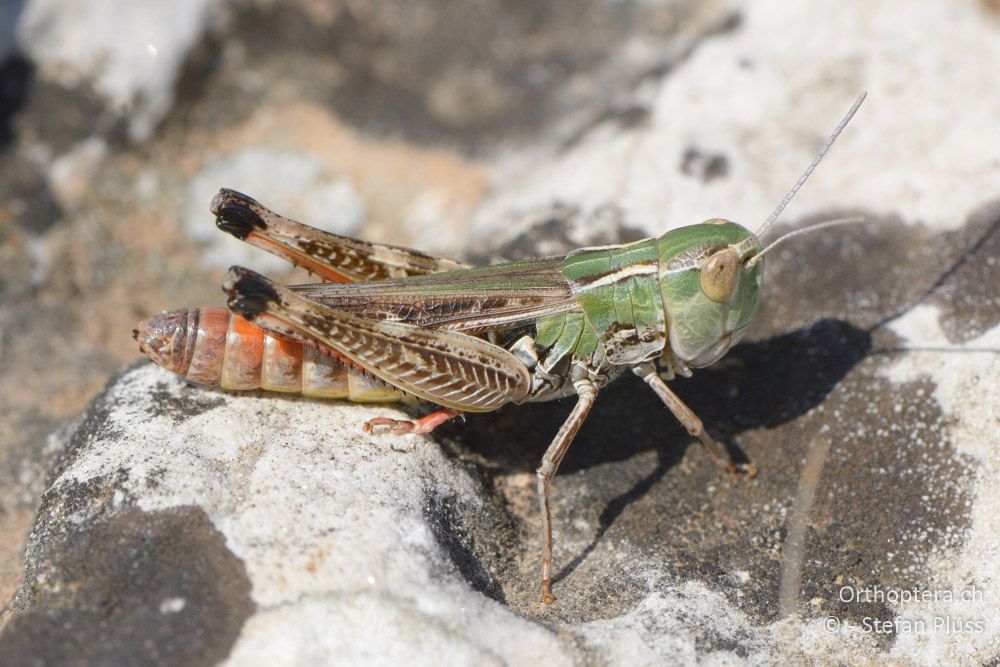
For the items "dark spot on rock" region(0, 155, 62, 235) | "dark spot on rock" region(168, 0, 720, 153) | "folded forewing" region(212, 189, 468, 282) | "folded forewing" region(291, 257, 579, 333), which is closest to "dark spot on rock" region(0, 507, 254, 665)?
"folded forewing" region(291, 257, 579, 333)

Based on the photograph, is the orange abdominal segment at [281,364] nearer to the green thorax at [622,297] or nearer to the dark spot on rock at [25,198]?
the green thorax at [622,297]

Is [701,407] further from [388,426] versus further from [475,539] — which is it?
[388,426]

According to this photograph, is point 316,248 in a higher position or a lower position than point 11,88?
lower

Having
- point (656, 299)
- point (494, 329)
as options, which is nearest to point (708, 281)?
point (656, 299)

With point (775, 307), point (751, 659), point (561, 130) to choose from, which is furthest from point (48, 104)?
point (751, 659)

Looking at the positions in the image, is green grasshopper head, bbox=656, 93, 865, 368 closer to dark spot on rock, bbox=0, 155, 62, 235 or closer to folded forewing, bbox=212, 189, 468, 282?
folded forewing, bbox=212, 189, 468, 282

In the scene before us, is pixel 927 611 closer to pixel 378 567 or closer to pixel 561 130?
pixel 378 567
